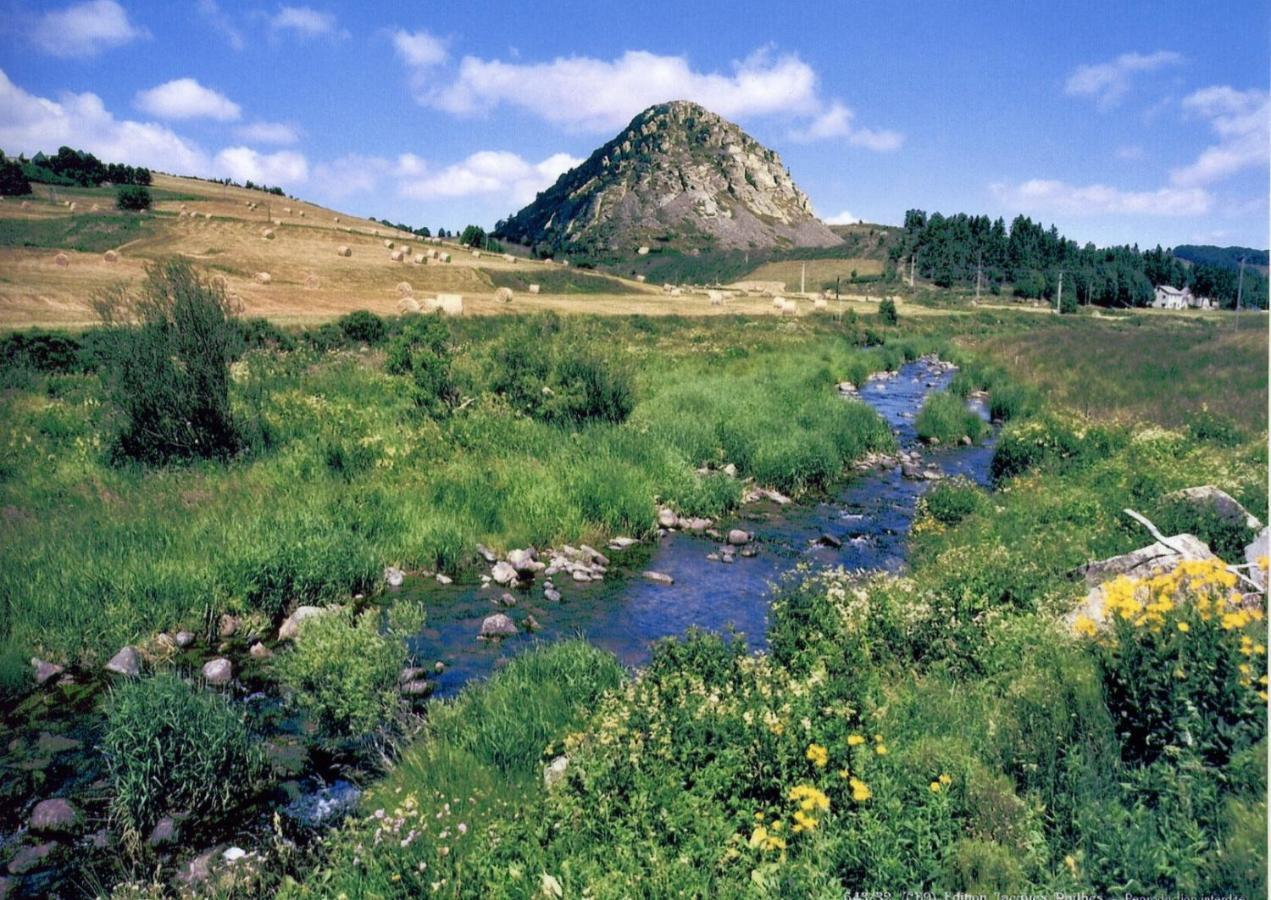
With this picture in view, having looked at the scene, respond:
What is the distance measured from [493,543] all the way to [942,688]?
8.66 metres

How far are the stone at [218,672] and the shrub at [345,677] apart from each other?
31.6 inches

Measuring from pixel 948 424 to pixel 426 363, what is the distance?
16.8 metres

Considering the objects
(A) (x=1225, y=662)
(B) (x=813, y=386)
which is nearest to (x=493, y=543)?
(A) (x=1225, y=662)

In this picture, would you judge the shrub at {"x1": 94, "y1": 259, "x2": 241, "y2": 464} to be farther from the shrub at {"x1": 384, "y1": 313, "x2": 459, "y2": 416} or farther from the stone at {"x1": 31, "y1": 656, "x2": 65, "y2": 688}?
the stone at {"x1": 31, "y1": 656, "x2": 65, "y2": 688}

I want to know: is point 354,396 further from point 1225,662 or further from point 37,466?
point 1225,662

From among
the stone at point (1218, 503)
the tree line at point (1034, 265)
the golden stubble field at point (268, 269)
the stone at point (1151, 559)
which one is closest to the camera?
the stone at point (1151, 559)

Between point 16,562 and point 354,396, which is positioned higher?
point 354,396

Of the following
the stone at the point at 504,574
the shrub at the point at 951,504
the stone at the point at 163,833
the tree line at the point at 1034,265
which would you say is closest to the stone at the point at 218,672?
the stone at the point at 163,833

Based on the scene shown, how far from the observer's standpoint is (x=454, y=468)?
16.4 meters

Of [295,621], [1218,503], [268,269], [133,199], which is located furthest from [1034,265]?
[295,621]

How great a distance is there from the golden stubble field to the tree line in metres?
54.3

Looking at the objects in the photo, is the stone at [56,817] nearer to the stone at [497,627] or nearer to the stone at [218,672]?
the stone at [218,672]

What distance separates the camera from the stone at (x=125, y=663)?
9.16m

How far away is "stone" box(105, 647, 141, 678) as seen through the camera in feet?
30.1
